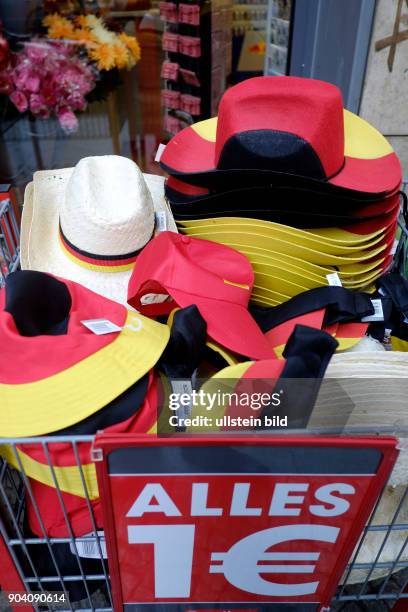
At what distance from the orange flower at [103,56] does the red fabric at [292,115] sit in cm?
166

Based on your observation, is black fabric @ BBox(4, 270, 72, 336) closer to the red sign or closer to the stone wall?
the red sign

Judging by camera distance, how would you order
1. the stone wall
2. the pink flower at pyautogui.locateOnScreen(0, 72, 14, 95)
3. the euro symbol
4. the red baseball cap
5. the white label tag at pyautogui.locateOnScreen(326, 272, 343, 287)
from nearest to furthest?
the euro symbol < the red baseball cap < the white label tag at pyautogui.locateOnScreen(326, 272, 343, 287) < the stone wall < the pink flower at pyautogui.locateOnScreen(0, 72, 14, 95)

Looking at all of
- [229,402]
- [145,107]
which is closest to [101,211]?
[229,402]

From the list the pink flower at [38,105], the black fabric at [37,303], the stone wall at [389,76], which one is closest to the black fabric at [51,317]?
the black fabric at [37,303]

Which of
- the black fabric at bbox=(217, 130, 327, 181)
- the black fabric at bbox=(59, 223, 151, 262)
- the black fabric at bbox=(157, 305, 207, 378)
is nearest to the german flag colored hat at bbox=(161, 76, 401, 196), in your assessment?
the black fabric at bbox=(217, 130, 327, 181)

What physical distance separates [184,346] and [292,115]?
583 millimetres

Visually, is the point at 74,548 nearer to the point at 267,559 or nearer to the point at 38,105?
the point at 267,559

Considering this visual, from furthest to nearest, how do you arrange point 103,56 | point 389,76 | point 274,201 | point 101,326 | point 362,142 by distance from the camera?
point 103,56
point 389,76
point 362,142
point 274,201
point 101,326

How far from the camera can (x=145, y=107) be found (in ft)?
10.1

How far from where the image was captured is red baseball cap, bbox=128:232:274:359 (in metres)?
0.92

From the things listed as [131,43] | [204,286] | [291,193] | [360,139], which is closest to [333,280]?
[291,193]

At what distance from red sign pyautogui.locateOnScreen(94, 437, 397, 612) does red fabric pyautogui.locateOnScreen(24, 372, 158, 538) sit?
0.09 meters

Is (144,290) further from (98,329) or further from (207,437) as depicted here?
(207,437)

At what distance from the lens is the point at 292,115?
1.08 m
